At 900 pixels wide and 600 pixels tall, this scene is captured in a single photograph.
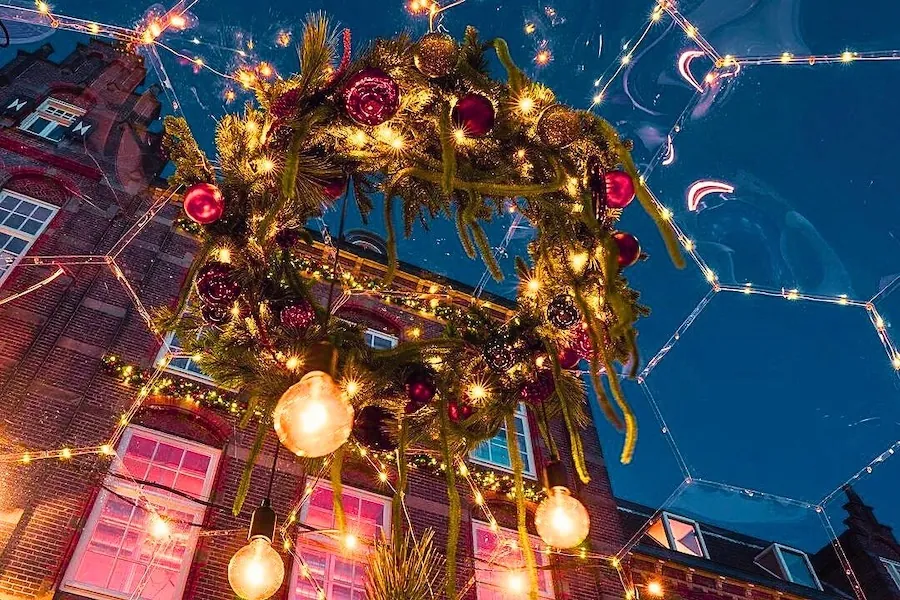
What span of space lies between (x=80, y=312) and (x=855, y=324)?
436 inches

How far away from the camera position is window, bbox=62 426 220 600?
23.1 feet

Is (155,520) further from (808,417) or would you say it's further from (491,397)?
(808,417)

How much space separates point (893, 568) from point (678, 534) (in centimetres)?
841

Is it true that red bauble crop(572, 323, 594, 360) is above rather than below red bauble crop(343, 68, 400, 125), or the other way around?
below

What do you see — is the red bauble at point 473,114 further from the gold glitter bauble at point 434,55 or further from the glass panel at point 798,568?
the glass panel at point 798,568

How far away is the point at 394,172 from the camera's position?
3412 mm

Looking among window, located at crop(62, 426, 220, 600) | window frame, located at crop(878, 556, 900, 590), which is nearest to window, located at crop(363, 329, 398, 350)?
A: window, located at crop(62, 426, 220, 600)

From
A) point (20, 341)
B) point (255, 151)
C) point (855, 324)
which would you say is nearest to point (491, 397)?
A: point (255, 151)

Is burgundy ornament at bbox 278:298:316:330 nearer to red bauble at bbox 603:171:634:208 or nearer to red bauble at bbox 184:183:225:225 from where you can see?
red bauble at bbox 184:183:225:225

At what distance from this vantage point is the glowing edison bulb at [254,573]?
3586 millimetres

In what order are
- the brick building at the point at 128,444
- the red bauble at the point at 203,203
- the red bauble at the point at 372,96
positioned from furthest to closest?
the brick building at the point at 128,444 → the red bauble at the point at 203,203 → the red bauble at the point at 372,96

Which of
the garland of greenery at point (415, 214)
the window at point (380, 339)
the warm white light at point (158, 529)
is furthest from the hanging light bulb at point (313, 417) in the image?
the window at point (380, 339)

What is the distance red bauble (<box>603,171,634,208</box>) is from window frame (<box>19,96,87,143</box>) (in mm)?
12934

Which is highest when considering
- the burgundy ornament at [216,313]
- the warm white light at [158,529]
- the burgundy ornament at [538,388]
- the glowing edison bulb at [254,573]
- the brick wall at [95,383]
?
the brick wall at [95,383]
